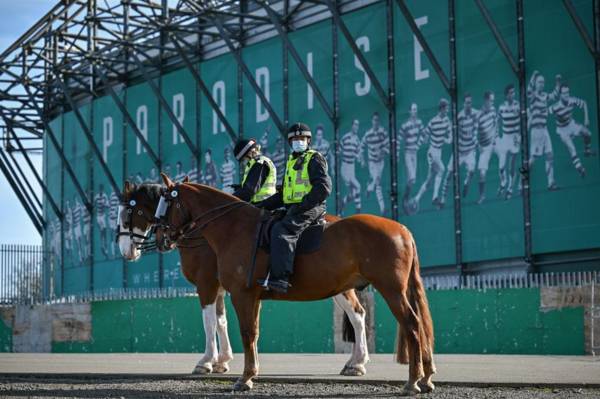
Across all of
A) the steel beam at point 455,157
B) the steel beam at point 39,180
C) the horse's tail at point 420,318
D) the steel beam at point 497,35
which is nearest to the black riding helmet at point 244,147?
the horse's tail at point 420,318

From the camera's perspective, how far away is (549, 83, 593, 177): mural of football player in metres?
27.7

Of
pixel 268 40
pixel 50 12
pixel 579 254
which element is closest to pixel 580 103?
pixel 579 254

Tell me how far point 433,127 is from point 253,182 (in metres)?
17.1

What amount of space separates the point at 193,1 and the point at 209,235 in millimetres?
25912

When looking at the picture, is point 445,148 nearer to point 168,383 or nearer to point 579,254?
point 579,254

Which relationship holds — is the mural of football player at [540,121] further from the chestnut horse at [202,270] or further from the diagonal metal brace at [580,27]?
the chestnut horse at [202,270]

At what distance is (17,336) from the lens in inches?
1212

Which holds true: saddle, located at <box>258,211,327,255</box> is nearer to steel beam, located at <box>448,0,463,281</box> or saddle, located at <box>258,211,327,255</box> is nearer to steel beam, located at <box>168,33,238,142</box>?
steel beam, located at <box>448,0,463,281</box>

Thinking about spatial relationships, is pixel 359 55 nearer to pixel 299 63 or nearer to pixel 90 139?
pixel 299 63

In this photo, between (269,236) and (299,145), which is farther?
(299,145)

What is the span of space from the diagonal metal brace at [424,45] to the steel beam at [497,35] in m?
2.14

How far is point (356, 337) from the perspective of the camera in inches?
577

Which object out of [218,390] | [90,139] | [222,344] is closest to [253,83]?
[90,139]

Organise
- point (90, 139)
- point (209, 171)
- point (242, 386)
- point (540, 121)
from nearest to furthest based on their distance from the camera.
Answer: point (242, 386) < point (540, 121) < point (209, 171) < point (90, 139)
